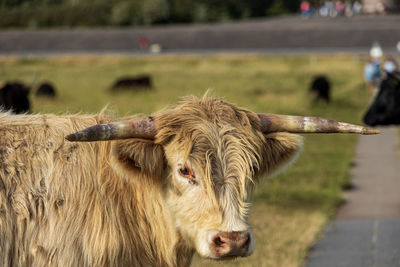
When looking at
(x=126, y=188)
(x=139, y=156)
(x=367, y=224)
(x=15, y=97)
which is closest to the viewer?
(x=139, y=156)

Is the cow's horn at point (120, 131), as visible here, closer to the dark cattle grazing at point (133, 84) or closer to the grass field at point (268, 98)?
the grass field at point (268, 98)

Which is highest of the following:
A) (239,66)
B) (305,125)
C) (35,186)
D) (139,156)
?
(305,125)

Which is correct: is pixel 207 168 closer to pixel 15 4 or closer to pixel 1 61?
pixel 1 61

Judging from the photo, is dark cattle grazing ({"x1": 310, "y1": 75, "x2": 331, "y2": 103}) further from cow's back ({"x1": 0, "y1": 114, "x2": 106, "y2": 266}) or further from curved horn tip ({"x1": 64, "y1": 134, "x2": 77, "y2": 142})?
curved horn tip ({"x1": 64, "y1": 134, "x2": 77, "y2": 142})

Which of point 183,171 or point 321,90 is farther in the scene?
point 321,90

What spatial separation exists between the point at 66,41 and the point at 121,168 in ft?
192

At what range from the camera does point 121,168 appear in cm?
461

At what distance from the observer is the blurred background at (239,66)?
38.0 feet

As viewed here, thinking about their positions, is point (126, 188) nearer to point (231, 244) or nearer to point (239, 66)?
point (231, 244)

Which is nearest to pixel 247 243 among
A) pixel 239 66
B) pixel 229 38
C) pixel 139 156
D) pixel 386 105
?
pixel 139 156

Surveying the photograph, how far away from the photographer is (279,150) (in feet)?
16.5

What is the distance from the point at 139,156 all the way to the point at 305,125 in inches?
44.3

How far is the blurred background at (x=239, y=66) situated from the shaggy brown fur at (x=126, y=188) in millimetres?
645

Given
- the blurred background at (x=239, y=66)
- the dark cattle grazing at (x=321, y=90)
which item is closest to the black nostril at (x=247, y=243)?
the blurred background at (x=239, y=66)
